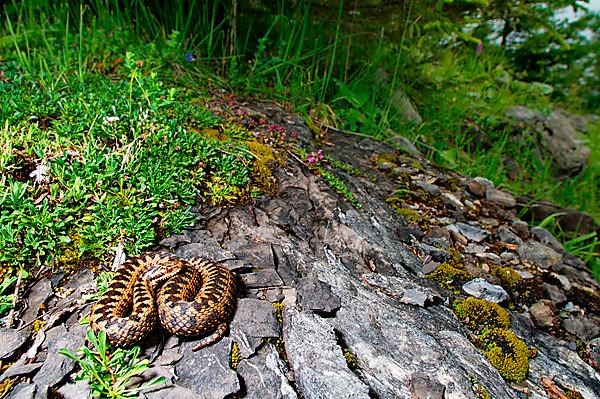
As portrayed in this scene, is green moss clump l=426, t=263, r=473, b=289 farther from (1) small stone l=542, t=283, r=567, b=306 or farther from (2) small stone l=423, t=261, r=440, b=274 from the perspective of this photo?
(1) small stone l=542, t=283, r=567, b=306

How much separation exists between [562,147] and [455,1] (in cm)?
524

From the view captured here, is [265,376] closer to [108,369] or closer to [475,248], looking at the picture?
[108,369]

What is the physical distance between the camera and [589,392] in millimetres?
3668

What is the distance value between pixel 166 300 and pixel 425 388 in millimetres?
1652

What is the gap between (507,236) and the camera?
549 cm

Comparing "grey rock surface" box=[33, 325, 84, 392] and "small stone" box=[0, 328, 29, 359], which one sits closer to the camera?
"grey rock surface" box=[33, 325, 84, 392]

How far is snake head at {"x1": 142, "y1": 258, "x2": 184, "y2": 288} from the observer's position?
130 inches

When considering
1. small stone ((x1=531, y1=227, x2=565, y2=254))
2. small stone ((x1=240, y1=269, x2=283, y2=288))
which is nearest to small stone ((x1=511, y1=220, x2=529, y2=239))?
small stone ((x1=531, y1=227, x2=565, y2=254))

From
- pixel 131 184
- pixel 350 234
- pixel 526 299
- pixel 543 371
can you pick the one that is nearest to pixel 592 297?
pixel 526 299

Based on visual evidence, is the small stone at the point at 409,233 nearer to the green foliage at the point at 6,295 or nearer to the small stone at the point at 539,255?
the small stone at the point at 539,255

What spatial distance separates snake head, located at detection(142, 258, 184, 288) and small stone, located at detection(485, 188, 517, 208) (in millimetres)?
4395

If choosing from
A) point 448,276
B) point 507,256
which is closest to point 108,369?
point 448,276

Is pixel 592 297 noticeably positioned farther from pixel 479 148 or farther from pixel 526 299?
pixel 479 148

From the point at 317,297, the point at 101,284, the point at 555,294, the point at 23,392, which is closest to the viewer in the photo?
the point at 23,392
